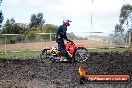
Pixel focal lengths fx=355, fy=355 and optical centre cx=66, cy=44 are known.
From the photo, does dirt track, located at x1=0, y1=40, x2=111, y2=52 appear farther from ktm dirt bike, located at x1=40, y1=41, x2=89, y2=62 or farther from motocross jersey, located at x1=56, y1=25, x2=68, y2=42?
motocross jersey, located at x1=56, y1=25, x2=68, y2=42

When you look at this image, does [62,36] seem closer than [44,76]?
No

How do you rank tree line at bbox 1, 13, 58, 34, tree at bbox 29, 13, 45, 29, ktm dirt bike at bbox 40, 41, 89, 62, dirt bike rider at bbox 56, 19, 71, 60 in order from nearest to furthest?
dirt bike rider at bbox 56, 19, 71, 60 < ktm dirt bike at bbox 40, 41, 89, 62 < tree line at bbox 1, 13, 58, 34 < tree at bbox 29, 13, 45, 29

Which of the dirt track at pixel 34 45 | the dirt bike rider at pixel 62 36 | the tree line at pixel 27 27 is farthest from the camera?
the tree line at pixel 27 27

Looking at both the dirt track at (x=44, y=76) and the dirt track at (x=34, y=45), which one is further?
the dirt track at (x=34, y=45)

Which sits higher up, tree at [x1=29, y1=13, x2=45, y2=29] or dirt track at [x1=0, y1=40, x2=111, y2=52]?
tree at [x1=29, y1=13, x2=45, y2=29]

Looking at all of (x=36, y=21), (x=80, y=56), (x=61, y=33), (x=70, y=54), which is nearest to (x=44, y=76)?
(x=70, y=54)

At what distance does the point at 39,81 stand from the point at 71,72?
7.72 ft

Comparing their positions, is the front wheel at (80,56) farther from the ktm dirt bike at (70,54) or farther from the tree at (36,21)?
the tree at (36,21)

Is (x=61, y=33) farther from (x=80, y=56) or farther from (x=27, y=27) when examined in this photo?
(x=27, y=27)

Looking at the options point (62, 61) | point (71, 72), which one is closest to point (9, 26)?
point (62, 61)

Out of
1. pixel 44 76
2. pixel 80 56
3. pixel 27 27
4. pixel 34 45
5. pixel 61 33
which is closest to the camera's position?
pixel 44 76

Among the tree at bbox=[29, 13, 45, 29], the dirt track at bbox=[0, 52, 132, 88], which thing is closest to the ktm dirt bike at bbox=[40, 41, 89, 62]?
the dirt track at bbox=[0, 52, 132, 88]

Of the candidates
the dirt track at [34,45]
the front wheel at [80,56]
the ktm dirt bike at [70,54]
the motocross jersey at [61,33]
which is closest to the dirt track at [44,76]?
the ktm dirt bike at [70,54]

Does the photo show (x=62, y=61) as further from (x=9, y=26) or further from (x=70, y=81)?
(x=9, y=26)
